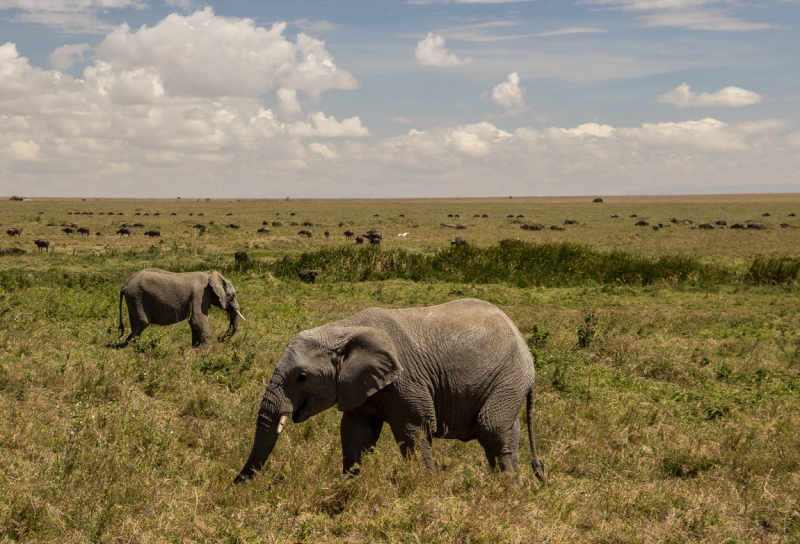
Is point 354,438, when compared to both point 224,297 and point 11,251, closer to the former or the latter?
point 224,297

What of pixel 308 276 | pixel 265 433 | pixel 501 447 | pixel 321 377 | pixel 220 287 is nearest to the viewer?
pixel 265 433

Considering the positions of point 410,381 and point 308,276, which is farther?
point 308,276

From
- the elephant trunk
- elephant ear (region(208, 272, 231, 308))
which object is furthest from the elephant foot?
elephant ear (region(208, 272, 231, 308))

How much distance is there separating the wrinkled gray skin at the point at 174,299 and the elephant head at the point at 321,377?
7566 millimetres

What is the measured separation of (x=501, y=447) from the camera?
22.9 ft

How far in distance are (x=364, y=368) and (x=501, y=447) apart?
1755 mm

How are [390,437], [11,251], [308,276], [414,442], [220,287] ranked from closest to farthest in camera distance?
[414,442], [390,437], [220,287], [308,276], [11,251]

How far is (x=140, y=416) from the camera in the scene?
321 inches

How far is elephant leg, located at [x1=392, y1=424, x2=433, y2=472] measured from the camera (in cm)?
645

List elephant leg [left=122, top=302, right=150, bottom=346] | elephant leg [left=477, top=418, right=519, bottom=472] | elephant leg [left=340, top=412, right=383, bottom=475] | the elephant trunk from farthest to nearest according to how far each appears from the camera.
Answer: elephant leg [left=122, top=302, right=150, bottom=346] < elephant leg [left=477, top=418, right=519, bottom=472] < elephant leg [left=340, top=412, right=383, bottom=475] < the elephant trunk

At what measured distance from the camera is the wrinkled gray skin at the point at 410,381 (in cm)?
629

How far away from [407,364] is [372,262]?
62.8 ft

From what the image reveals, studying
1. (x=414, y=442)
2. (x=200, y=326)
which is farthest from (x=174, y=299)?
(x=414, y=442)

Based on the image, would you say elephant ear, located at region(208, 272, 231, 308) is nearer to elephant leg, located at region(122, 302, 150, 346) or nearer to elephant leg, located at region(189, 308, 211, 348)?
elephant leg, located at region(189, 308, 211, 348)
